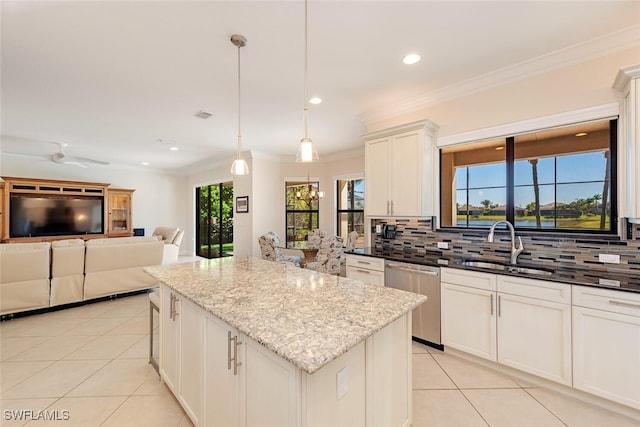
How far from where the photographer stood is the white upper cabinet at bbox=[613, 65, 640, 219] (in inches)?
75.6

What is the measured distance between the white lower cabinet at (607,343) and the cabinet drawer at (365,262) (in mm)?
1628

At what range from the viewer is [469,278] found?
2473 millimetres

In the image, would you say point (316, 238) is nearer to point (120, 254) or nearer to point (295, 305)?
point (120, 254)

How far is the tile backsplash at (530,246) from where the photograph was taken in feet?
7.14

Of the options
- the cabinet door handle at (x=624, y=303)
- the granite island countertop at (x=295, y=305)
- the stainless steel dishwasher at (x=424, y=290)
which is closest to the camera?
the granite island countertop at (x=295, y=305)

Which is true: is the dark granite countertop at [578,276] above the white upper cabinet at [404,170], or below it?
below

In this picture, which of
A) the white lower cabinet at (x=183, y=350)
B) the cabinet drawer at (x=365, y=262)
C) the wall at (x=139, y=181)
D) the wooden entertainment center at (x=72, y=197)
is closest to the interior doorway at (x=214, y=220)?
the wall at (x=139, y=181)

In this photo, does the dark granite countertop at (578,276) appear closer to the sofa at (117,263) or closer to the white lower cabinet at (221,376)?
the white lower cabinet at (221,376)

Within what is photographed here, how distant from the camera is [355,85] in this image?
2.99m

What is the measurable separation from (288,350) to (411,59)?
102 inches

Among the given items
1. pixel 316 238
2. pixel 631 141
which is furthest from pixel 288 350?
pixel 316 238

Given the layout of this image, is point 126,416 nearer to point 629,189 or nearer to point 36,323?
point 36,323

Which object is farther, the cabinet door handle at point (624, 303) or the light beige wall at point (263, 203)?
the light beige wall at point (263, 203)

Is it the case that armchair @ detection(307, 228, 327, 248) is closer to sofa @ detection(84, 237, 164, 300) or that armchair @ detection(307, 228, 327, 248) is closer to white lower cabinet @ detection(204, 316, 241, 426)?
sofa @ detection(84, 237, 164, 300)
